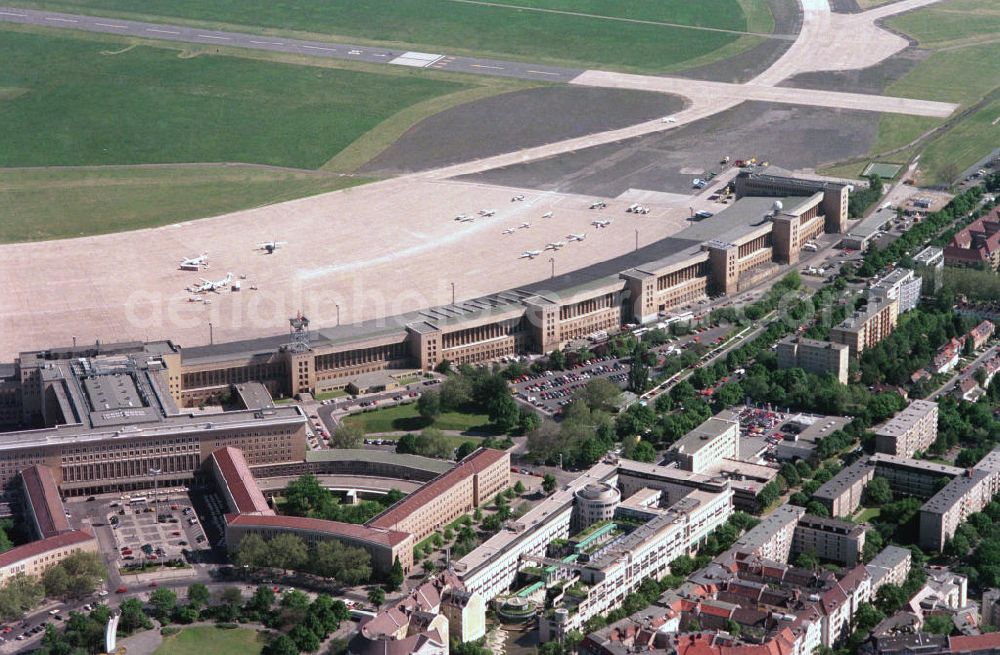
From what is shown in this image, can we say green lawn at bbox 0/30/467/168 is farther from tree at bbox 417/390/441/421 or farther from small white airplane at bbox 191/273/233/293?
tree at bbox 417/390/441/421

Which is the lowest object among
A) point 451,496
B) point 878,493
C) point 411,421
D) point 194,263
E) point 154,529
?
point 411,421

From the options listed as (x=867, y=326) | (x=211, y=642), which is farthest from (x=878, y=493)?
(x=211, y=642)

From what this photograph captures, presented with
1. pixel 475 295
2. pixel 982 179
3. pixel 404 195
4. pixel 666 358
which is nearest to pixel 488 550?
pixel 666 358

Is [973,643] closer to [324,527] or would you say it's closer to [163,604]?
[324,527]

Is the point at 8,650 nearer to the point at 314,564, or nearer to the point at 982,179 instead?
the point at 314,564

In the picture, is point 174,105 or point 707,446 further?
point 174,105

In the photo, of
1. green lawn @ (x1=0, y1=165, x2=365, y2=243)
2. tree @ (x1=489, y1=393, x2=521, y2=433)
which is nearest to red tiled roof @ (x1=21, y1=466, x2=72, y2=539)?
tree @ (x1=489, y1=393, x2=521, y2=433)
